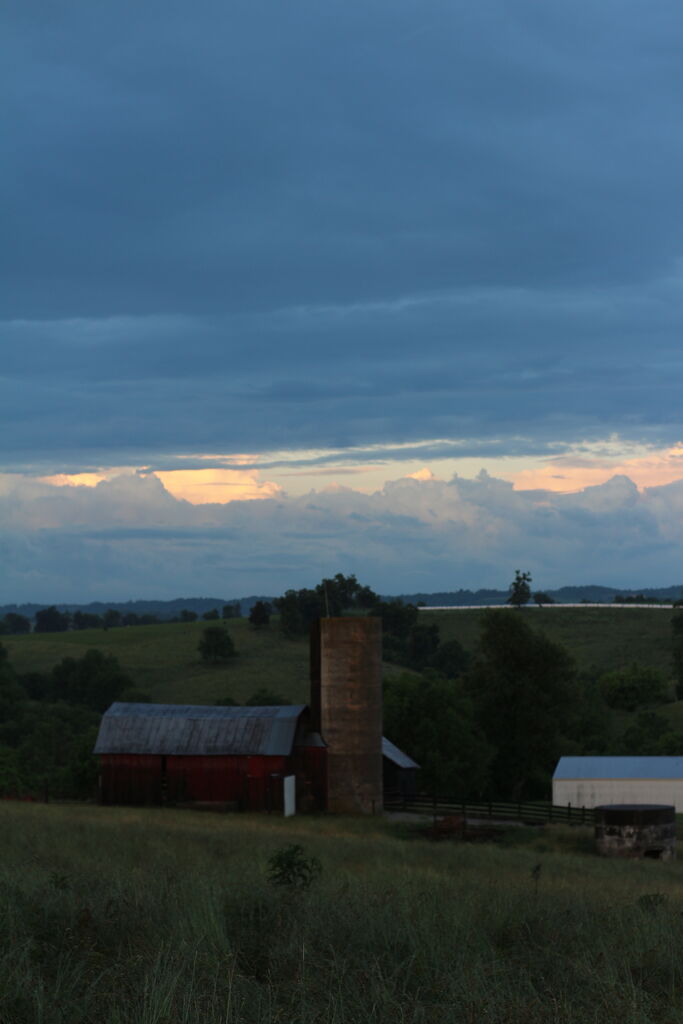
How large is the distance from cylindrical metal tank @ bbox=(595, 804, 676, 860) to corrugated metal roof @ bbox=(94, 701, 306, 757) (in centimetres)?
1415

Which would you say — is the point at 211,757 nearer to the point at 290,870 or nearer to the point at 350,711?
the point at 350,711

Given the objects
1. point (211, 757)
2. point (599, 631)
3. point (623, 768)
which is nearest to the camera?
point (211, 757)

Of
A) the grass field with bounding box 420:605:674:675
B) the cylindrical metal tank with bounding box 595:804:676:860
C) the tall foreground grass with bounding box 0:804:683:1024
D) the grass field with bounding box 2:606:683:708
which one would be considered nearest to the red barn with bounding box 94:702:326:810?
the cylindrical metal tank with bounding box 595:804:676:860

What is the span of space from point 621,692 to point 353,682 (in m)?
62.9

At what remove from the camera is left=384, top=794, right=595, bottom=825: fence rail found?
50000 millimetres

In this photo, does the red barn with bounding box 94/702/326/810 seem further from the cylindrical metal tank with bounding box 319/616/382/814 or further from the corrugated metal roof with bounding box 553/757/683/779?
the corrugated metal roof with bounding box 553/757/683/779

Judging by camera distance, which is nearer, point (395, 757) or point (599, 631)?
point (395, 757)

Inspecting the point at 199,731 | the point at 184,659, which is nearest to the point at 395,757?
the point at 199,731

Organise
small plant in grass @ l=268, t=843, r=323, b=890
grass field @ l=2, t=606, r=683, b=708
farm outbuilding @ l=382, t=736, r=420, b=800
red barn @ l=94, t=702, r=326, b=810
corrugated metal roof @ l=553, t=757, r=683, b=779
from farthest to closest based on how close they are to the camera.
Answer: grass field @ l=2, t=606, r=683, b=708 → corrugated metal roof @ l=553, t=757, r=683, b=779 → farm outbuilding @ l=382, t=736, r=420, b=800 → red barn @ l=94, t=702, r=326, b=810 → small plant in grass @ l=268, t=843, r=323, b=890

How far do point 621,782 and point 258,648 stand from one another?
3538 inches

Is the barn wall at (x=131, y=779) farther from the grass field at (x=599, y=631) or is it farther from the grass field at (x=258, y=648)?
the grass field at (x=599, y=631)

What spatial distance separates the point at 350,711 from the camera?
50031 mm

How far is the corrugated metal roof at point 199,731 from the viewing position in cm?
4962

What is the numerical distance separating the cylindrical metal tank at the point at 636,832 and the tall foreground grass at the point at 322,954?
82.5 ft
